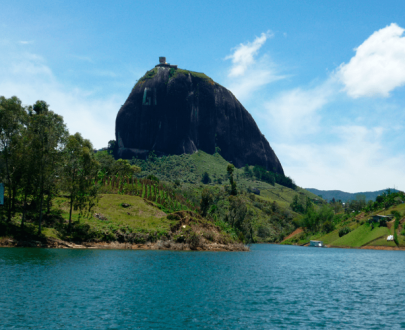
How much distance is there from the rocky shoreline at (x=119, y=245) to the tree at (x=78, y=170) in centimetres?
639

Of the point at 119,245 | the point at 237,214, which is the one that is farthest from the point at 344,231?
the point at 119,245

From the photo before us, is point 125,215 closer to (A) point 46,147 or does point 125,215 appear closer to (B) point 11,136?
(A) point 46,147

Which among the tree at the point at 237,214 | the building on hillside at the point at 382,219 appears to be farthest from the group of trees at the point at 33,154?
the building on hillside at the point at 382,219

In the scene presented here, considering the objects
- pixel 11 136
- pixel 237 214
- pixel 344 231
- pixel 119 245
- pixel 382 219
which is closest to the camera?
pixel 11 136

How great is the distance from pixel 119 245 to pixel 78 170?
2349cm

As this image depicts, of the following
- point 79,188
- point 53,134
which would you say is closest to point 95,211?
point 79,188

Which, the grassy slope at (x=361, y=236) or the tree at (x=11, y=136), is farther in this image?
the grassy slope at (x=361, y=236)

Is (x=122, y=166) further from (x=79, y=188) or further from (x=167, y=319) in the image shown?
(x=167, y=319)

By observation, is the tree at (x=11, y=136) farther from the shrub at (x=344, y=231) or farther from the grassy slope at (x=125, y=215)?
the shrub at (x=344, y=231)

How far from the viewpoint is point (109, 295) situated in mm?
32438

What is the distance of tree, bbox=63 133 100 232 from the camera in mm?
85062

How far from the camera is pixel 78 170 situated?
89500mm

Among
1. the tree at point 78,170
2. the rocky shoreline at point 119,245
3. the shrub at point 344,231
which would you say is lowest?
the rocky shoreline at point 119,245

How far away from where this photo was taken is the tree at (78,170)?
8506cm
